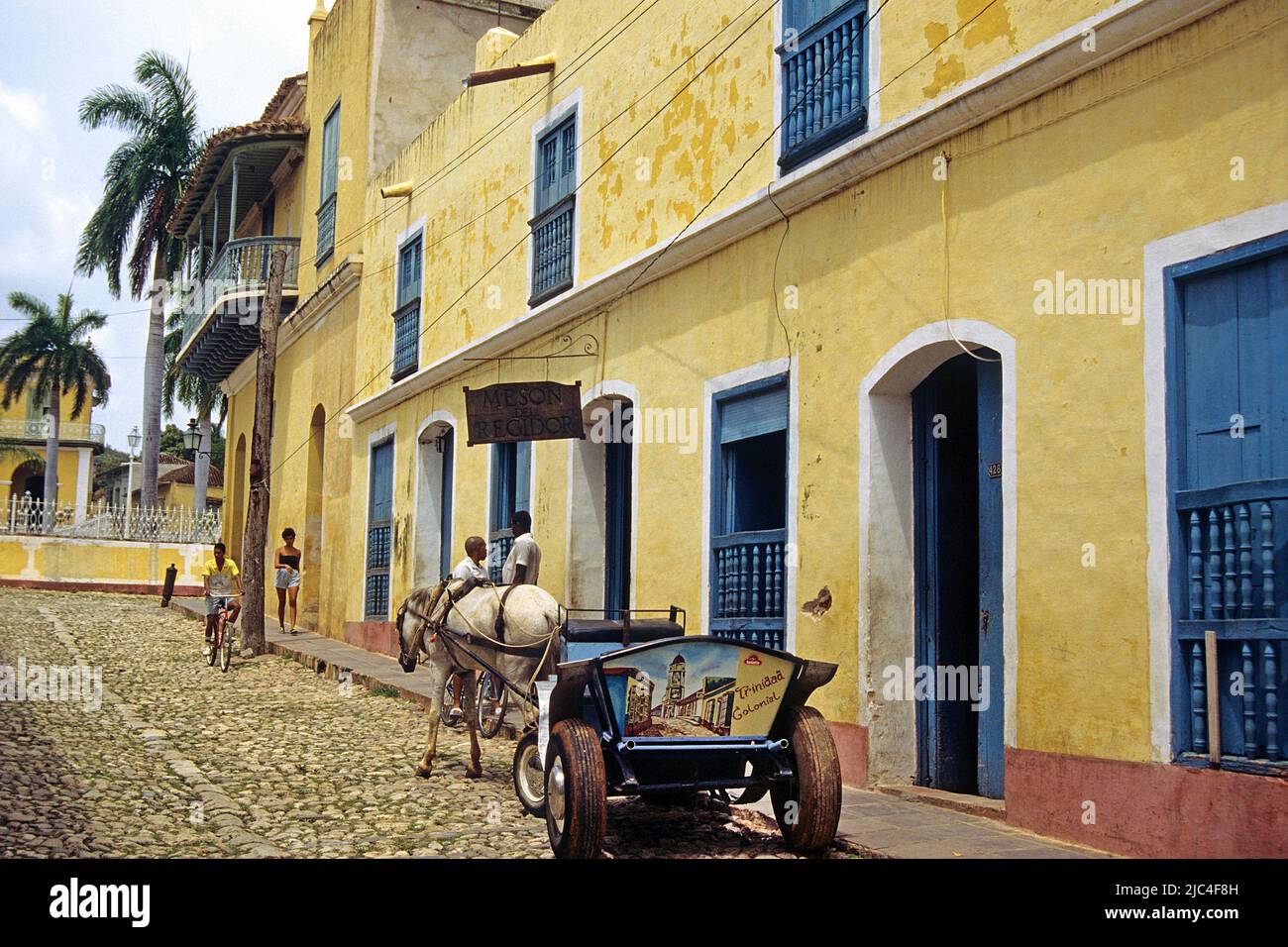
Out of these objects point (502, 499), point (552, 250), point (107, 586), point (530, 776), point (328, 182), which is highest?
point (328, 182)

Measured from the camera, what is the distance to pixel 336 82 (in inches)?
846

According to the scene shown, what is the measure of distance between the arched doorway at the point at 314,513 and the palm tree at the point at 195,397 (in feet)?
43.9

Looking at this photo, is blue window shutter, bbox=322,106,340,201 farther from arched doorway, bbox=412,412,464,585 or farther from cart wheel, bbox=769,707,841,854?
cart wheel, bbox=769,707,841,854

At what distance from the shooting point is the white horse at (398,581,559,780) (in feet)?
27.3

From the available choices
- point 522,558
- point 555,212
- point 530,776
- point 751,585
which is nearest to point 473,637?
point 530,776

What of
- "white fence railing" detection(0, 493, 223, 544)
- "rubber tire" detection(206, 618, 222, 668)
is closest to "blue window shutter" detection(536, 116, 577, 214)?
"rubber tire" detection(206, 618, 222, 668)

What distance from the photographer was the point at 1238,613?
5.70 metres

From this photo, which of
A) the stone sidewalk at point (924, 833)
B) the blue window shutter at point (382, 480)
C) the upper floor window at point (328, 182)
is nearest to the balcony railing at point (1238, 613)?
the stone sidewalk at point (924, 833)

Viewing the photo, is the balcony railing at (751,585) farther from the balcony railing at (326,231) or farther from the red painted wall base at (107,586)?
the red painted wall base at (107,586)

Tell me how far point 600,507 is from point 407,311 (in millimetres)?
6365

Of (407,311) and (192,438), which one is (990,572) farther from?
(192,438)
